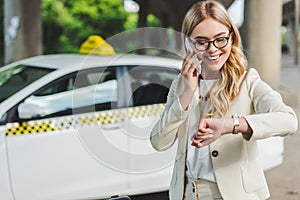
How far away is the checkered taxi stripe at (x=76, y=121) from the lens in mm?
3637

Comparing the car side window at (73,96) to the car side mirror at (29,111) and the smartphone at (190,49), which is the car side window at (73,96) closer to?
the car side mirror at (29,111)

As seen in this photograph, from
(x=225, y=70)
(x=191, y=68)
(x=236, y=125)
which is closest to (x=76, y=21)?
(x=225, y=70)

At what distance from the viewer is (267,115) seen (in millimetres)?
1498

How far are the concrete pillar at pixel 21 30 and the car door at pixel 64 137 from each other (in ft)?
19.3

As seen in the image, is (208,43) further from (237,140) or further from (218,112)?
(237,140)

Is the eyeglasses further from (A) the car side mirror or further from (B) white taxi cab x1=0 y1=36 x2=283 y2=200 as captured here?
(A) the car side mirror

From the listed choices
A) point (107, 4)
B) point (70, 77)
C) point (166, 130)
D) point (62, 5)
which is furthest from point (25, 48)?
point (107, 4)

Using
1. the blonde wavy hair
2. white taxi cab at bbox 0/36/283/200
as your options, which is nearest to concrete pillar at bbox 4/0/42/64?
white taxi cab at bbox 0/36/283/200

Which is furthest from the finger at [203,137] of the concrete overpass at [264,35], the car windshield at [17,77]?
the concrete overpass at [264,35]

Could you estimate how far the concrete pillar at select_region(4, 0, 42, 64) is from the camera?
9523mm

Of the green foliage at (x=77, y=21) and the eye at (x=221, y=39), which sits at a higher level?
the green foliage at (x=77, y=21)

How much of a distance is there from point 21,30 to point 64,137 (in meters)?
6.33

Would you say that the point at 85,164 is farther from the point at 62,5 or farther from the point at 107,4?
the point at 107,4

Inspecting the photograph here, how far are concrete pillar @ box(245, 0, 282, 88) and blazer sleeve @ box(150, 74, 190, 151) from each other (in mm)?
7662
